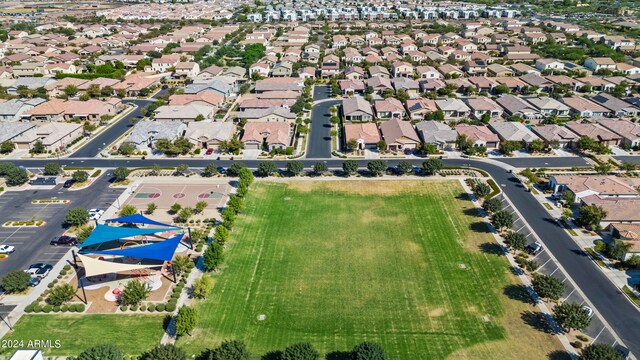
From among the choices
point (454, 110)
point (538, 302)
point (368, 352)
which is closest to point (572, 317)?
point (538, 302)

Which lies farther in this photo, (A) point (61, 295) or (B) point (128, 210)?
(B) point (128, 210)

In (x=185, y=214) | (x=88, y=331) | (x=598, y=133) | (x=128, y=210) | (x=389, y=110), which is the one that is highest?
(x=389, y=110)

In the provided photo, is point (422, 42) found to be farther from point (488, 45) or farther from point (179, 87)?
point (179, 87)

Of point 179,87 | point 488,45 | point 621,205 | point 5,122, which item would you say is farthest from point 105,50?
point 621,205

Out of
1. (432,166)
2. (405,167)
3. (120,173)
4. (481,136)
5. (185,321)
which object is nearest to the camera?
(185,321)

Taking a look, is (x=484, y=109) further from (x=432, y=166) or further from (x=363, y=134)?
(x=432, y=166)

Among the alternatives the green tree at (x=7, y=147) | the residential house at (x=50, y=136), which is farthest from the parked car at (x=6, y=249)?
the green tree at (x=7, y=147)

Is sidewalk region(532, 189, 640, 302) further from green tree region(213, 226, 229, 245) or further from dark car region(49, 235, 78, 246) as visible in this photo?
dark car region(49, 235, 78, 246)
